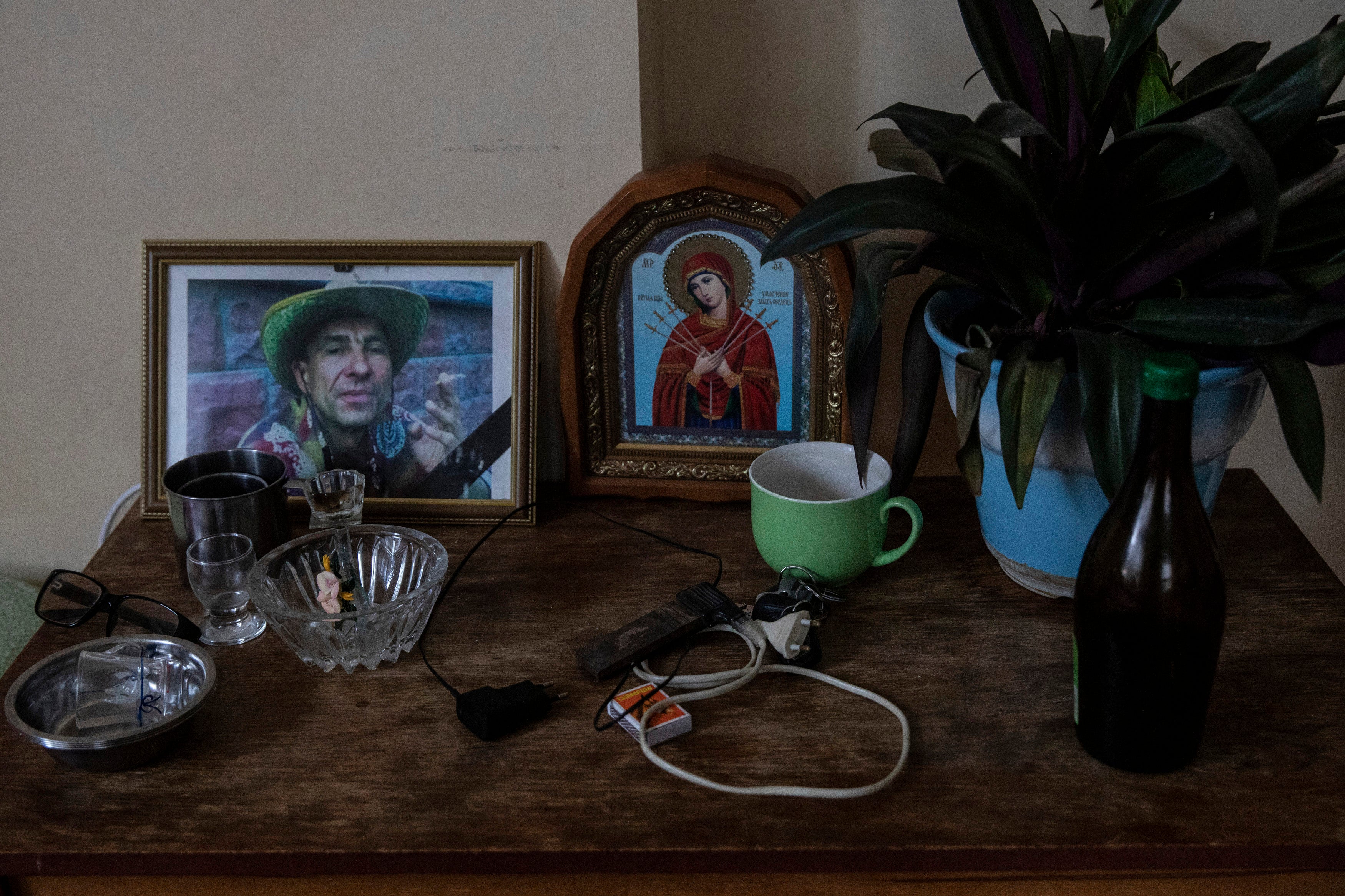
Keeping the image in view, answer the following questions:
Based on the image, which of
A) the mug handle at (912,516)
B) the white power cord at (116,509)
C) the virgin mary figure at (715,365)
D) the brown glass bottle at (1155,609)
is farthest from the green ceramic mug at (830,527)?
the white power cord at (116,509)

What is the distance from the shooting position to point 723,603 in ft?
3.00

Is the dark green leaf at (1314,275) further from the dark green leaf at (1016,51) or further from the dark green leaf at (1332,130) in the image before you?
the dark green leaf at (1016,51)

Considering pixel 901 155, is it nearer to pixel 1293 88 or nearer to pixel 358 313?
pixel 1293 88

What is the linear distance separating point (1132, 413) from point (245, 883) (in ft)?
2.30

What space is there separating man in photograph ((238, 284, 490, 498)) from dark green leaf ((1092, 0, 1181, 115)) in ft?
2.19

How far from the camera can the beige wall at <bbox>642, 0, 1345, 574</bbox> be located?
105 centimetres

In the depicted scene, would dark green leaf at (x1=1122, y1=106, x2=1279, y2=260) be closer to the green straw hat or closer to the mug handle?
the mug handle

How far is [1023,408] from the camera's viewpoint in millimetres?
790

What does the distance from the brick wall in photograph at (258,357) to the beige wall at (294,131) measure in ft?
0.21

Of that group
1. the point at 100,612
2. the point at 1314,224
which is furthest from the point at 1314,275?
the point at 100,612

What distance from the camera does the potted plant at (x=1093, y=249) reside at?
0.75 m

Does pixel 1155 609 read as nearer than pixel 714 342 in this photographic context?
Yes

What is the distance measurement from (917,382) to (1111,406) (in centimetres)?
20

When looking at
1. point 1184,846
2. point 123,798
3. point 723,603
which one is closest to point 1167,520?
point 1184,846
